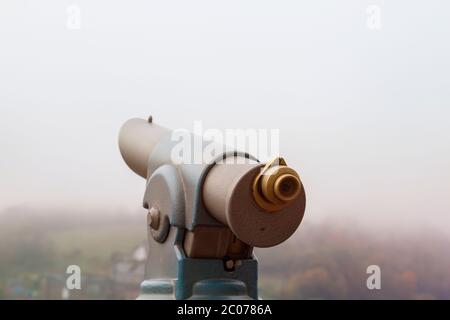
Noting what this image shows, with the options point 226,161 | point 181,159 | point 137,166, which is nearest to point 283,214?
point 226,161

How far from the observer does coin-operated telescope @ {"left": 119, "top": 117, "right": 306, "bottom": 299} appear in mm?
1923

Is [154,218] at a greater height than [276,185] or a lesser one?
lesser

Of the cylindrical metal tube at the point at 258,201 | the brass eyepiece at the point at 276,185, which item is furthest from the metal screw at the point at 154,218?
the brass eyepiece at the point at 276,185

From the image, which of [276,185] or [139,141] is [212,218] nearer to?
[276,185]

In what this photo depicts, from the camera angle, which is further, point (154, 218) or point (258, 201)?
point (154, 218)

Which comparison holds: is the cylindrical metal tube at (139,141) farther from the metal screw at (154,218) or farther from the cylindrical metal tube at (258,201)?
the cylindrical metal tube at (258,201)

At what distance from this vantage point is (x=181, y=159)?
2336mm

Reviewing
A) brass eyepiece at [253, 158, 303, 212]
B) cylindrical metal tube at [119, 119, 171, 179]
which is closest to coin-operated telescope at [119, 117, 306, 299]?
brass eyepiece at [253, 158, 303, 212]

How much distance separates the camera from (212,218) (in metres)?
2.15

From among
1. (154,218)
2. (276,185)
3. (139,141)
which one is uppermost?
(139,141)

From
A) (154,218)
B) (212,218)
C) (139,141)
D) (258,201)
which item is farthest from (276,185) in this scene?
(139,141)

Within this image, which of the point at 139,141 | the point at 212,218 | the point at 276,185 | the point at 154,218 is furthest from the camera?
the point at 139,141

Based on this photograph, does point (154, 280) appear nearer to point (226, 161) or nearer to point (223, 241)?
point (223, 241)

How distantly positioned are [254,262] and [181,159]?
400 mm
